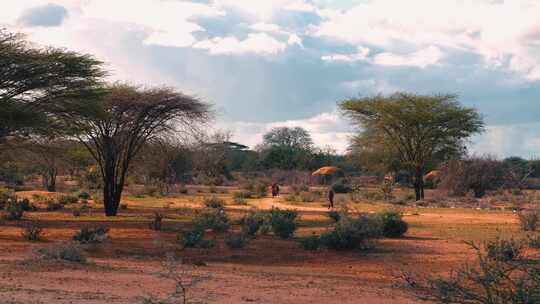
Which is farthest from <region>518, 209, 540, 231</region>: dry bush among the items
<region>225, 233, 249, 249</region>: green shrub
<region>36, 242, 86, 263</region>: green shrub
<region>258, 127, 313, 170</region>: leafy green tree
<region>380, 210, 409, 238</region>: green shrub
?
<region>258, 127, 313, 170</region>: leafy green tree

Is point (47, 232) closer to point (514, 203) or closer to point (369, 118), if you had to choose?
point (514, 203)

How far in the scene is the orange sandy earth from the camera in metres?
12.0

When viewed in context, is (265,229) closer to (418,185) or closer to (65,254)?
(65,254)

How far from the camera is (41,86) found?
27.0 m

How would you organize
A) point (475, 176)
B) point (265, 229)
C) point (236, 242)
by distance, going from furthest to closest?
point (475, 176) → point (265, 229) → point (236, 242)

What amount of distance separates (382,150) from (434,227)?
27.3 m

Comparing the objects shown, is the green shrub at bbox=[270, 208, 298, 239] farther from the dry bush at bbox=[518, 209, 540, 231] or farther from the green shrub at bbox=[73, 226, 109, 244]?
the dry bush at bbox=[518, 209, 540, 231]

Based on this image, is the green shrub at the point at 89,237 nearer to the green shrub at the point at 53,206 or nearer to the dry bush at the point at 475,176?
the green shrub at the point at 53,206

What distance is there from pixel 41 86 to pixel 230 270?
582 inches

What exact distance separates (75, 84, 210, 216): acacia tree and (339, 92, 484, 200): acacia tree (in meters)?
23.6

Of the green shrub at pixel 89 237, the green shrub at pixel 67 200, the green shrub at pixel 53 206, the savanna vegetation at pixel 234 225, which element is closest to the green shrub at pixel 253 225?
the savanna vegetation at pixel 234 225

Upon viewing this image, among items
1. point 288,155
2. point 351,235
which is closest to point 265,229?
point 351,235

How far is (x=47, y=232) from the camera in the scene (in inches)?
929

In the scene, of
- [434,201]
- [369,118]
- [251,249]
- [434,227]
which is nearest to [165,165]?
[369,118]
